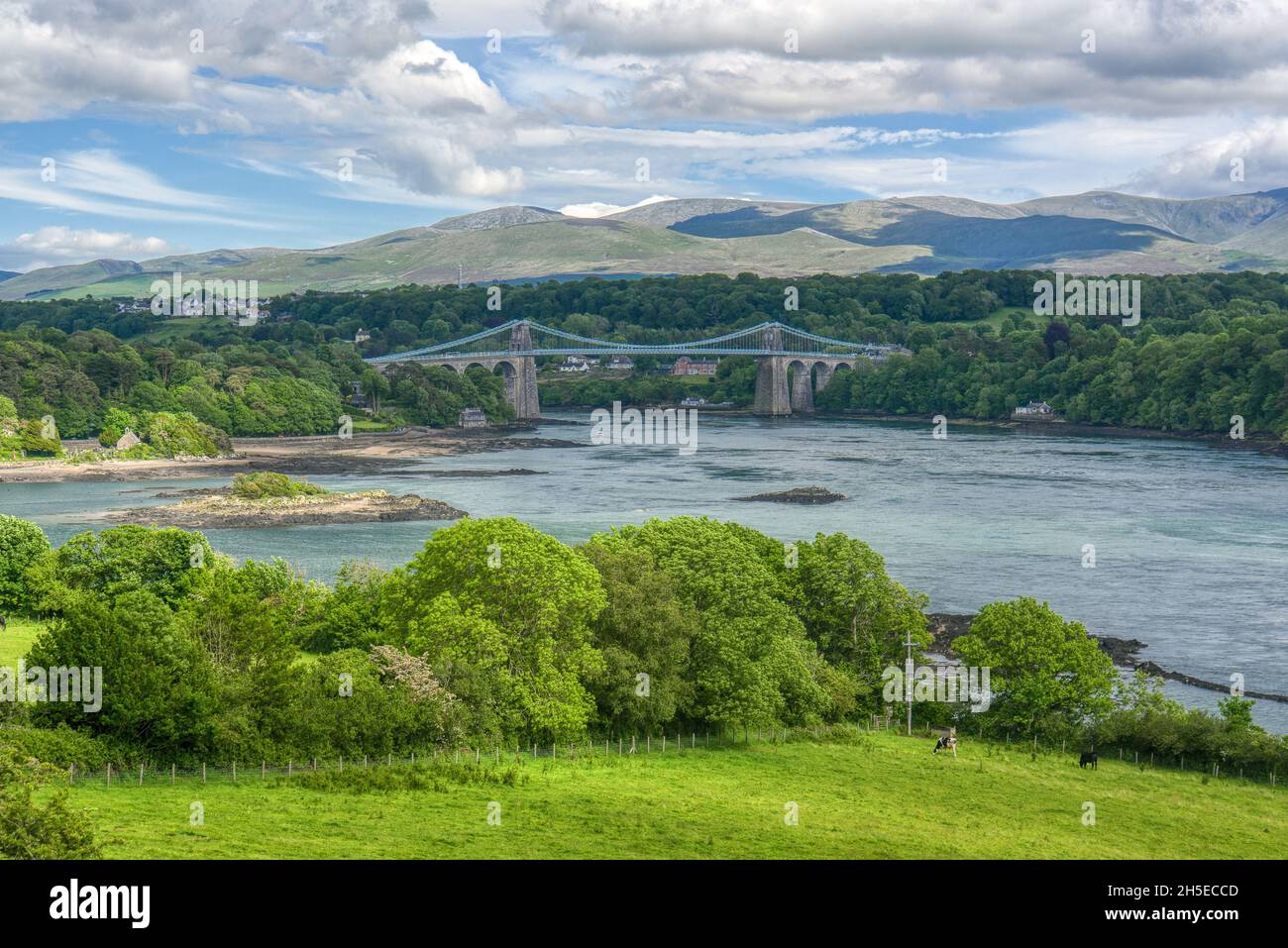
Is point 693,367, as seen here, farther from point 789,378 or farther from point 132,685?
point 132,685

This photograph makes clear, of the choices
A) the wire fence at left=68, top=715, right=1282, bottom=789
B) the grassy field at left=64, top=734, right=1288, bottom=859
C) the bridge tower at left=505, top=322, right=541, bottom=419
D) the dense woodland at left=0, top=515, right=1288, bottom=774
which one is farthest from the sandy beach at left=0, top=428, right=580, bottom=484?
the grassy field at left=64, top=734, right=1288, bottom=859

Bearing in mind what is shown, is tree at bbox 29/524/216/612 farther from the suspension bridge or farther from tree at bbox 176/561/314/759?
the suspension bridge

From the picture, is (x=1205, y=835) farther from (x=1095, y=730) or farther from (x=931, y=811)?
(x=1095, y=730)

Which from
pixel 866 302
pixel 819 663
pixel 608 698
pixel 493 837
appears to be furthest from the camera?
pixel 866 302
